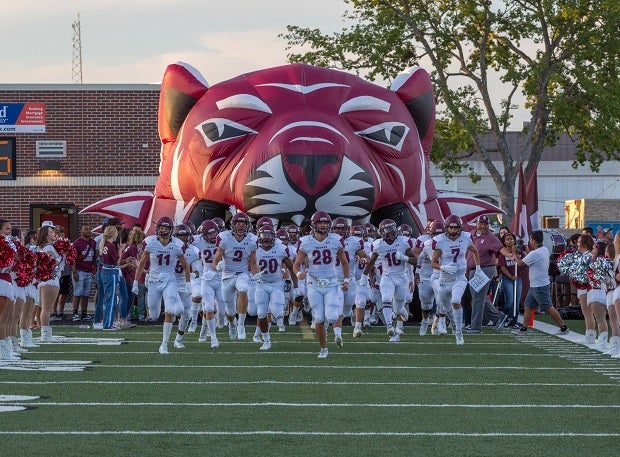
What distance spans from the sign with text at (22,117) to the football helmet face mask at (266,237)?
493 inches

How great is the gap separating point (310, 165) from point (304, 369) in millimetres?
→ 5882

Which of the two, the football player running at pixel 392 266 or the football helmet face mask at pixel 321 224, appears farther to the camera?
the football player running at pixel 392 266

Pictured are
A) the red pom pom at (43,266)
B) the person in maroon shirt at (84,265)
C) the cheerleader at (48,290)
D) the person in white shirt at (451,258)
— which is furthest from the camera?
the person in maroon shirt at (84,265)

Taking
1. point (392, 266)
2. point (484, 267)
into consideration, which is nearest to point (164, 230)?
point (392, 266)

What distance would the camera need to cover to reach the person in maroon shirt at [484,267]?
18.5 m

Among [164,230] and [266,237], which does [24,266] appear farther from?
[266,237]

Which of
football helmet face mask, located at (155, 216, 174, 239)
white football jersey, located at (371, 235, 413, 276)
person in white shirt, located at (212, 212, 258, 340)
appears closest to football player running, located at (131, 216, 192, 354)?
football helmet face mask, located at (155, 216, 174, 239)

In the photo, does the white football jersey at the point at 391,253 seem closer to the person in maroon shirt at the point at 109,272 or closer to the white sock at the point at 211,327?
the white sock at the point at 211,327

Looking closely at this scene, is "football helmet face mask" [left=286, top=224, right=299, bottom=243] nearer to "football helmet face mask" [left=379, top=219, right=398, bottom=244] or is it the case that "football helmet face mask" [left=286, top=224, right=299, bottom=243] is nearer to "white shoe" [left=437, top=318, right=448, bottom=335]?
"football helmet face mask" [left=379, top=219, right=398, bottom=244]

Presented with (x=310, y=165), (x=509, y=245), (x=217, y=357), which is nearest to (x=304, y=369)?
(x=217, y=357)

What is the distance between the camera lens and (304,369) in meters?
13.1

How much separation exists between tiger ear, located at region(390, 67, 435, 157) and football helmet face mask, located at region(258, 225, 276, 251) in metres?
5.88

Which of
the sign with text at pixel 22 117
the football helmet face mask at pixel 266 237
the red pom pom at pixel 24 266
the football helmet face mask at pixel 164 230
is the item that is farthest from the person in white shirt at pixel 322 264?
the sign with text at pixel 22 117

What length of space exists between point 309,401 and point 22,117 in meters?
18.0
